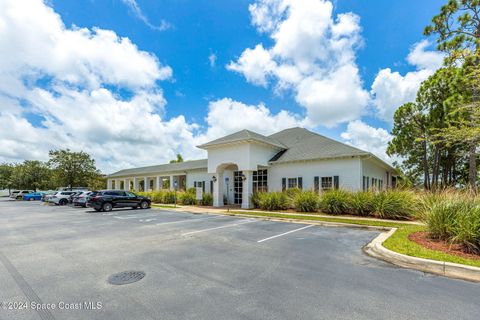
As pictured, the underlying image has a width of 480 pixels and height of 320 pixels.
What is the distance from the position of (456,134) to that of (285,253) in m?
8.08

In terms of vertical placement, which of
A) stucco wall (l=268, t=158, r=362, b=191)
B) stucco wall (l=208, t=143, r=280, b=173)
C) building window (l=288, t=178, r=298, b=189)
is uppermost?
stucco wall (l=208, t=143, r=280, b=173)

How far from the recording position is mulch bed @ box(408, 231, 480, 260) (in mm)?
5926

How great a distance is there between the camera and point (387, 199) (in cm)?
1321

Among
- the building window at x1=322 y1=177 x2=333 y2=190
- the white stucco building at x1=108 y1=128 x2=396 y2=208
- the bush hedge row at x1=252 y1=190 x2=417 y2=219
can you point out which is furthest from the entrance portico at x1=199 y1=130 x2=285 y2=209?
the building window at x1=322 y1=177 x2=333 y2=190

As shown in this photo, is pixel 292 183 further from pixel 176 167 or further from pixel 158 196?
pixel 176 167

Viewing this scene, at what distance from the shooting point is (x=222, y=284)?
4.47m

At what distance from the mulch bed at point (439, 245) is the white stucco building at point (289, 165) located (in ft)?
26.0

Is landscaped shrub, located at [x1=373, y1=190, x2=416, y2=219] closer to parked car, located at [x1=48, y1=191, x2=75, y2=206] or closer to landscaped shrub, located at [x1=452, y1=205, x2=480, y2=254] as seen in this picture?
landscaped shrub, located at [x1=452, y1=205, x2=480, y2=254]

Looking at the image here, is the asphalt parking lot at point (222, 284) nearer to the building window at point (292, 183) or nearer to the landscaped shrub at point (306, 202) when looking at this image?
the landscaped shrub at point (306, 202)

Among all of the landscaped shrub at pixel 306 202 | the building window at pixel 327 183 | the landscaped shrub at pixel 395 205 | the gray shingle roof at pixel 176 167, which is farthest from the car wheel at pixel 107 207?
the landscaped shrub at pixel 395 205

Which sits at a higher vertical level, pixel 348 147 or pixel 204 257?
pixel 348 147

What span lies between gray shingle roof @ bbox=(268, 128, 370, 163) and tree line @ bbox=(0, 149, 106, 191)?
117 feet

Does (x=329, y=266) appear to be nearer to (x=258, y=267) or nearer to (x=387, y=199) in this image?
(x=258, y=267)

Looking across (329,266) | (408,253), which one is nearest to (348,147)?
(408,253)
